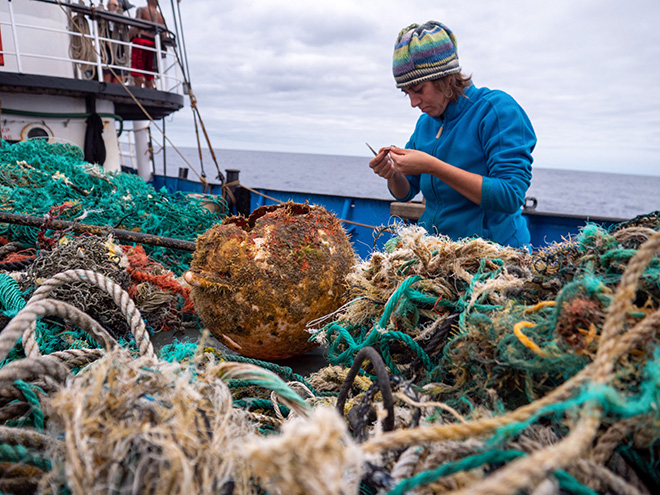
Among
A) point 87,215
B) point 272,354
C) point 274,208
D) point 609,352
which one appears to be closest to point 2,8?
point 87,215

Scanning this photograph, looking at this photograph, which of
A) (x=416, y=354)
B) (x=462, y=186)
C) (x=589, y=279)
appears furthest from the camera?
(x=462, y=186)

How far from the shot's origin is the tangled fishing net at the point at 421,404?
71 centimetres

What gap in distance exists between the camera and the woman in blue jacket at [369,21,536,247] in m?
2.17

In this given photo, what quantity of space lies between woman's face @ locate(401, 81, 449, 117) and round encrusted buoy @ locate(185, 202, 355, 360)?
2.79 ft

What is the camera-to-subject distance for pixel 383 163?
8.20 ft

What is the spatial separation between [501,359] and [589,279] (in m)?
0.29

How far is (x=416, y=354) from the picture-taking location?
1545 millimetres

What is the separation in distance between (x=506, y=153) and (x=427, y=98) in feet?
1.69

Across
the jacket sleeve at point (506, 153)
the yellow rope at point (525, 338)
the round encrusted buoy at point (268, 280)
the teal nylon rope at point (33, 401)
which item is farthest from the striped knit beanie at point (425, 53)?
the teal nylon rope at point (33, 401)

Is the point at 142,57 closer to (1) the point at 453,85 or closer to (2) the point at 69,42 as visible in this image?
(2) the point at 69,42

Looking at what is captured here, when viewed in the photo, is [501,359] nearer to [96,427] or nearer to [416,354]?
[416,354]

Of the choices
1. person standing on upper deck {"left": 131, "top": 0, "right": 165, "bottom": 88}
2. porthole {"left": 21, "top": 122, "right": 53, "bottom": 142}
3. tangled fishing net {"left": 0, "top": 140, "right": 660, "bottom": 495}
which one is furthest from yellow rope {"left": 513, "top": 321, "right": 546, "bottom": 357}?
person standing on upper deck {"left": 131, "top": 0, "right": 165, "bottom": 88}

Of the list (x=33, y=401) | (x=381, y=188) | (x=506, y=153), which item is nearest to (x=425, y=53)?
(x=506, y=153)

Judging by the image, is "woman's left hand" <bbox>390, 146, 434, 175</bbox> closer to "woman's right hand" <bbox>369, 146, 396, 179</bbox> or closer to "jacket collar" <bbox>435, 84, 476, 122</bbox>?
"woman's right hand" <bbox>369, 146, 396, 179</bbox>
